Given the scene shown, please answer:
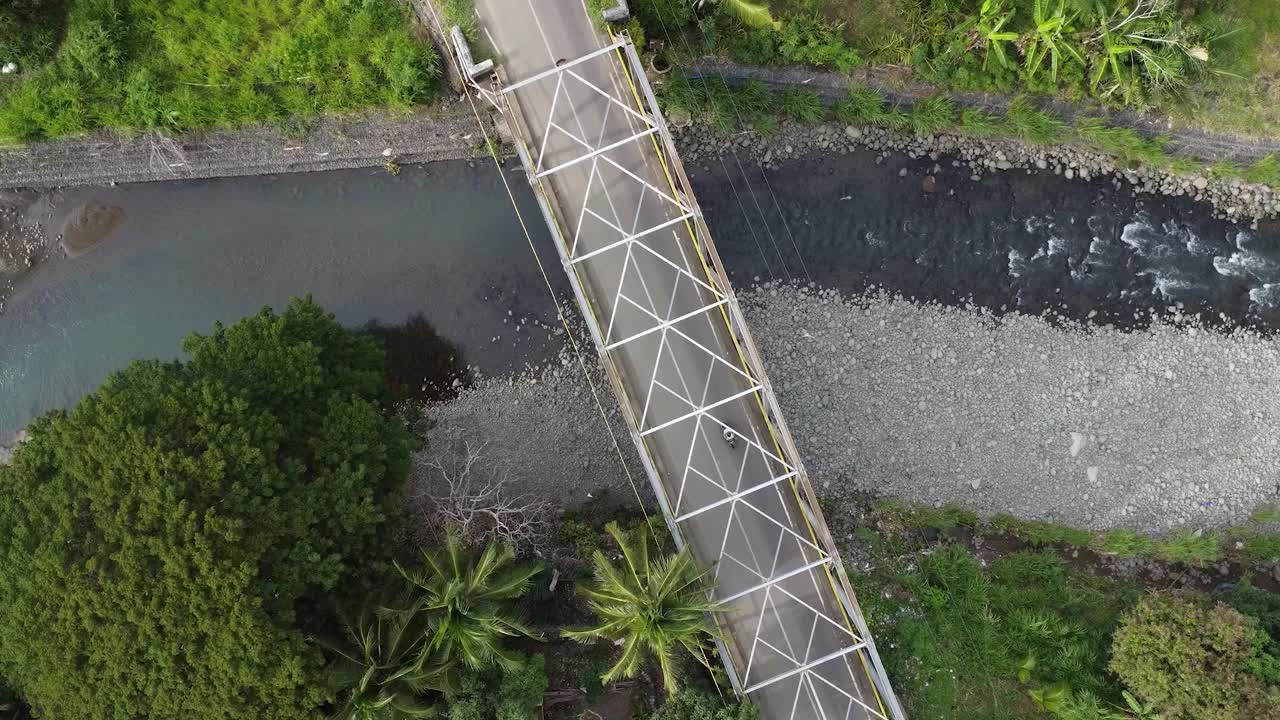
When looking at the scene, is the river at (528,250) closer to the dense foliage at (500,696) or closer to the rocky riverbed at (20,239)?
the rocky riverbed at (20,239)

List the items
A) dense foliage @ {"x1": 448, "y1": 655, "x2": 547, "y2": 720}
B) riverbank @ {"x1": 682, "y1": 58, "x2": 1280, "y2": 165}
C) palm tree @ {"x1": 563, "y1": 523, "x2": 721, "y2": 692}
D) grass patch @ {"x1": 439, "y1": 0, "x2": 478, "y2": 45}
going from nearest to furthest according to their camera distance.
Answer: palm tree @ {"x1": 563, "y1": 523, "x2": 721, "y2": 692}, dense foliage @ {"x1": 448, "y1": 655, "x2": 547, "y2": 720}, grass patch @ {"x1": 439, "y1": 0, "x2": 478, "y2": 45}, riverbank @ {"x1": 682, "y1": 58, "x2": 1280, "y2": 165}

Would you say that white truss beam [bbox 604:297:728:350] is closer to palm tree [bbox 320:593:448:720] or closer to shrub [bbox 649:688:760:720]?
palm tree [bbox 320:593:448:720]

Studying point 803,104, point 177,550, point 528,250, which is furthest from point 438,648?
point 803,104

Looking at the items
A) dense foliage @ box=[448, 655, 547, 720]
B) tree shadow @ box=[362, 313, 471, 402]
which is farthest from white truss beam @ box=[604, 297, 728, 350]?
dense foliage @ box=[448, 655, 547, 720]

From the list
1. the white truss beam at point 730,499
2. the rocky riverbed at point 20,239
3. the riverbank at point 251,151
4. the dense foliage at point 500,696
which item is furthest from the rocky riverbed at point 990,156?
the rocky riverbed at point 20,239

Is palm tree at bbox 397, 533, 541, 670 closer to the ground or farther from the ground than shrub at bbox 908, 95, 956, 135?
closer to the ground

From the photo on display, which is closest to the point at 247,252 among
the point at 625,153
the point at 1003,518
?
the point at 625,153
